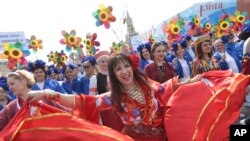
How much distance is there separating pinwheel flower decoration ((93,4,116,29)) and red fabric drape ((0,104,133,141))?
8766mm

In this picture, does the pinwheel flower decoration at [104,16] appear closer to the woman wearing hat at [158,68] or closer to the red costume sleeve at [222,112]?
the woman wearing hat at [158,68]

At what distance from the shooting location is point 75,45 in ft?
58.5

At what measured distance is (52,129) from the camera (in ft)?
11.9

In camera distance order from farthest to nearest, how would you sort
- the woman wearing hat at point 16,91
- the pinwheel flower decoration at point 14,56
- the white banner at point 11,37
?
the white banner at point 11,37 < the pinwheel flower decoration at point 14,56 < the woman wearing hat at point 16,91

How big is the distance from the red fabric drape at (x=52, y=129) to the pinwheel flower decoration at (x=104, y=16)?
28.8 feet

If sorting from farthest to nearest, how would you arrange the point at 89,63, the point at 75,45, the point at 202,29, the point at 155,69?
the point at 202,29 → the point at 75,45 → the point at 89,63 → the point at 155,69

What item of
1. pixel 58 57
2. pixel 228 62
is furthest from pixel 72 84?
pixel 58 57

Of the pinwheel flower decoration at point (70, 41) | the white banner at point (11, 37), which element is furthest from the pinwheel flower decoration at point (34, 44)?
the white banner at point (11, 37)

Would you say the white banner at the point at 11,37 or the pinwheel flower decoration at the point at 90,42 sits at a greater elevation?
the white banner at the point at 11,37

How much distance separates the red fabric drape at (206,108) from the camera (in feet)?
12.4

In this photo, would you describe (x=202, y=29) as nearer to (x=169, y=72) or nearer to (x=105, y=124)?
(x=169, y=72)

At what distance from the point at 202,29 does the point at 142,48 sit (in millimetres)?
10340

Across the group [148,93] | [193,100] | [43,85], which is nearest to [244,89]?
[193,100]

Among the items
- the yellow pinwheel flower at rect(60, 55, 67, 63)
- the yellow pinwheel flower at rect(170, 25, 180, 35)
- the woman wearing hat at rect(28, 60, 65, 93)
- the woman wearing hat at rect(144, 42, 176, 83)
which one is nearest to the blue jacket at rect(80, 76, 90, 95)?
the woman wearing hat at rect(28, 60, 65, 93)
